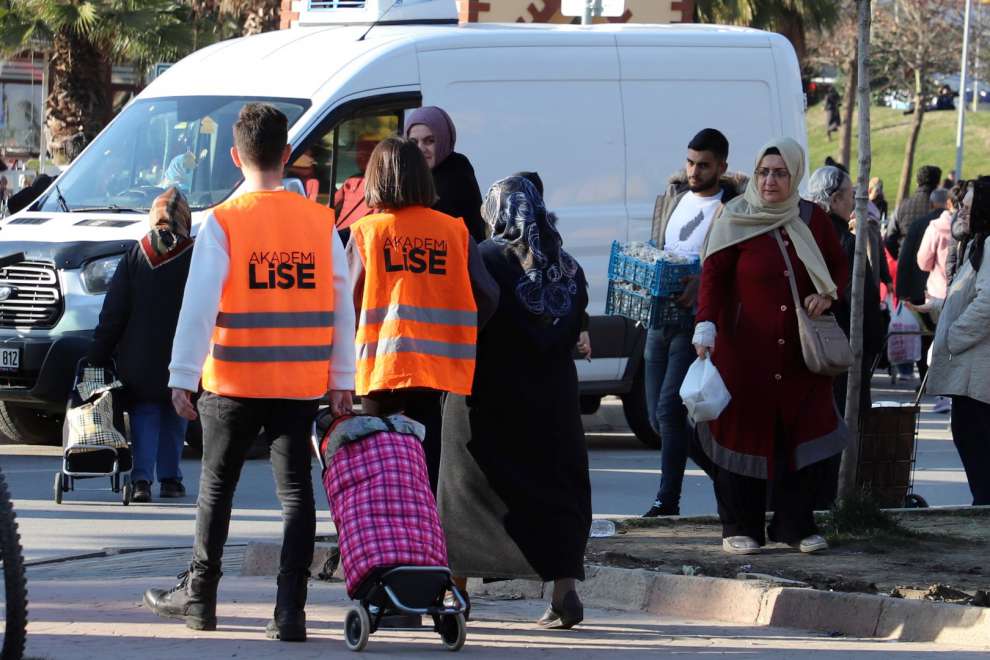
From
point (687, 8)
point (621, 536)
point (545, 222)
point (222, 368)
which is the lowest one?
point (621, 536)

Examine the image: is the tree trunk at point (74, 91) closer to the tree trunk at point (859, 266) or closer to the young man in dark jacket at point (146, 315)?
the young man in dark jacket at point (146, 315)

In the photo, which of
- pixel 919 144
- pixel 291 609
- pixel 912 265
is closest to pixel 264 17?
pixel 912 265

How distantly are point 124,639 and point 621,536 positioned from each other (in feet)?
9.38

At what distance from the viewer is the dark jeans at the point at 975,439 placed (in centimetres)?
954

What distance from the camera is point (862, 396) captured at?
9469 mm

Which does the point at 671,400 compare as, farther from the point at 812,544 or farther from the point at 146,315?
the point at 146,315

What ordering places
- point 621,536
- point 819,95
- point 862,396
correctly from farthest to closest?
point 819,95 < point 862,396 < point 621,536

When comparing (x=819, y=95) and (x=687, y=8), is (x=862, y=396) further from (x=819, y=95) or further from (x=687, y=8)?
(x=819, y=95)

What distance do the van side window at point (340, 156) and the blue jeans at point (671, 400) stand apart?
2.92 m

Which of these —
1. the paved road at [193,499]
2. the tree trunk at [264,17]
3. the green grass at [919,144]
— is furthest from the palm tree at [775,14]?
the green grass at [919,144]

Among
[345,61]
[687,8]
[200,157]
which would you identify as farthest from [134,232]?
[687,8]

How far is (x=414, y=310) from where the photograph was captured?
6.54 m

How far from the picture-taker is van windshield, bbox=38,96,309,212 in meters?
11.6

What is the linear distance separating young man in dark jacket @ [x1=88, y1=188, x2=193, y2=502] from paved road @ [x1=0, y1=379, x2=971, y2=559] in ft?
1.66
